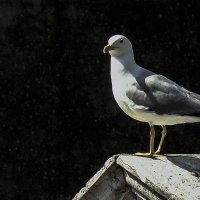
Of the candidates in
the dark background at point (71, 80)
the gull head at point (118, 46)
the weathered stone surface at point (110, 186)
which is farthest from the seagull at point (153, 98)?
the dark background at point (71, 80)

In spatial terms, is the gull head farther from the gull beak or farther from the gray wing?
the gray wing

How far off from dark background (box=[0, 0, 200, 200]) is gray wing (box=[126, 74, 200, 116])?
3.38 m

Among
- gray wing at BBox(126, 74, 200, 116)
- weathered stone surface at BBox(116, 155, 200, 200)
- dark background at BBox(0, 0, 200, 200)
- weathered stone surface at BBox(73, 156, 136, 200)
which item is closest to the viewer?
weathered stone surface at BBox(116, 155, 200, 200)

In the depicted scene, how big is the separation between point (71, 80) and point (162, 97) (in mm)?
3465

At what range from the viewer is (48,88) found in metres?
7.34

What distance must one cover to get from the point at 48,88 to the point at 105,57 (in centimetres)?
64

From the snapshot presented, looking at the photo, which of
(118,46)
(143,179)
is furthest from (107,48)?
(143,179)

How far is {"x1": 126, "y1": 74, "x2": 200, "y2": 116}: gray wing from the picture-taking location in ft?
12.8

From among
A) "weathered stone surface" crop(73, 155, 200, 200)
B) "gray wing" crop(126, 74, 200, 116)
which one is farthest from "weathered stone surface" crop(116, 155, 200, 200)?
"gray wing" crop(126, 74, 200, 116)

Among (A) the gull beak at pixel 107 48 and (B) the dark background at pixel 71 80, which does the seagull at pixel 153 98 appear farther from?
(B) the dark background at pixel 71 80

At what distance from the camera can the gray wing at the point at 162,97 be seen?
3.90m

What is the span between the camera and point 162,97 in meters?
3.95

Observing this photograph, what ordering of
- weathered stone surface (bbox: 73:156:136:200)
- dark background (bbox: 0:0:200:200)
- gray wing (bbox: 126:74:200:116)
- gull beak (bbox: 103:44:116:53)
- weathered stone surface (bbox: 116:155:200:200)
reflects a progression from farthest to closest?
dark background (bbox: 0:0:200:200), gull beak (bbox: 103:44:116:53), gray wing (bbox: 126:74:200:116), weathered stone surface (bbox: 73:156:136:200), weathered stone surface (bbox: 116:155:200:200)

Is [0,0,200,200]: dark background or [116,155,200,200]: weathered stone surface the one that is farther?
[0,0,200,200]: dark background
